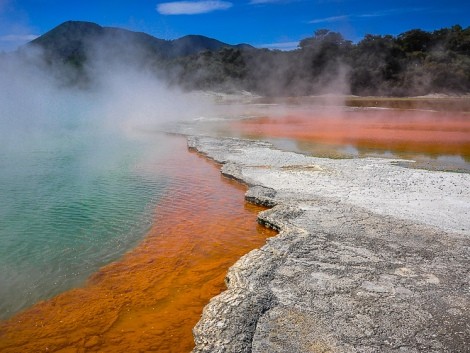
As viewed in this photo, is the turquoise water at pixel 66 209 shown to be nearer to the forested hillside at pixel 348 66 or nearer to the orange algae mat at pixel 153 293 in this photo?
the orange algae mat at pixel 153 293

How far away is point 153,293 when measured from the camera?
3299mm

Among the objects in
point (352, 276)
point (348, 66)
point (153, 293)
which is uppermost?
point (348, 66)

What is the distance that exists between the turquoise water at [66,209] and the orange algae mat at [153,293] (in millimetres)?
227

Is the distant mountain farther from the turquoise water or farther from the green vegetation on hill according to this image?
the turquoise water

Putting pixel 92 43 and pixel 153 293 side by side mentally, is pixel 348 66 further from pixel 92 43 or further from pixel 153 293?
pixel 153 293

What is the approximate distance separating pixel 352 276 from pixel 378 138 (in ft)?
27.8

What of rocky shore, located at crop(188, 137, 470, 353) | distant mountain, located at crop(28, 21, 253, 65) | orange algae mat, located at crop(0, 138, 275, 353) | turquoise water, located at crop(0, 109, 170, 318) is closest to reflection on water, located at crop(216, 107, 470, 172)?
rocky shore, located at crop(188, 137, 470, 353)

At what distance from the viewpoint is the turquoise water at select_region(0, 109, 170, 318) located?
3.64m

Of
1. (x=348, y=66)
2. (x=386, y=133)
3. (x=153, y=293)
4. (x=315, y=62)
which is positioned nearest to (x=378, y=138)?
(x=386, y=133)

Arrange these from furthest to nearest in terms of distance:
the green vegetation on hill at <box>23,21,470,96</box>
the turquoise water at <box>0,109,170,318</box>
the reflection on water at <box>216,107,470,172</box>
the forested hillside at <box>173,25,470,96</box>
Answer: the forested hillside at <box>173,25,470,96</box> < the green vegetation on hill at <box>23,21,470,96</box> < the reflection on water at <box>216,107,470,172</box> < the turquoise water at <box>0,109,170,318</box>

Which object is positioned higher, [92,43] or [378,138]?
[92,43]

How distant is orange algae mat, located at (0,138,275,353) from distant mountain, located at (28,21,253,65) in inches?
810

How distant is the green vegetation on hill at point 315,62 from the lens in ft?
105

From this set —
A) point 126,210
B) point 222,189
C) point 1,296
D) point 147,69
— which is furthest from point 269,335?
point 147,69
